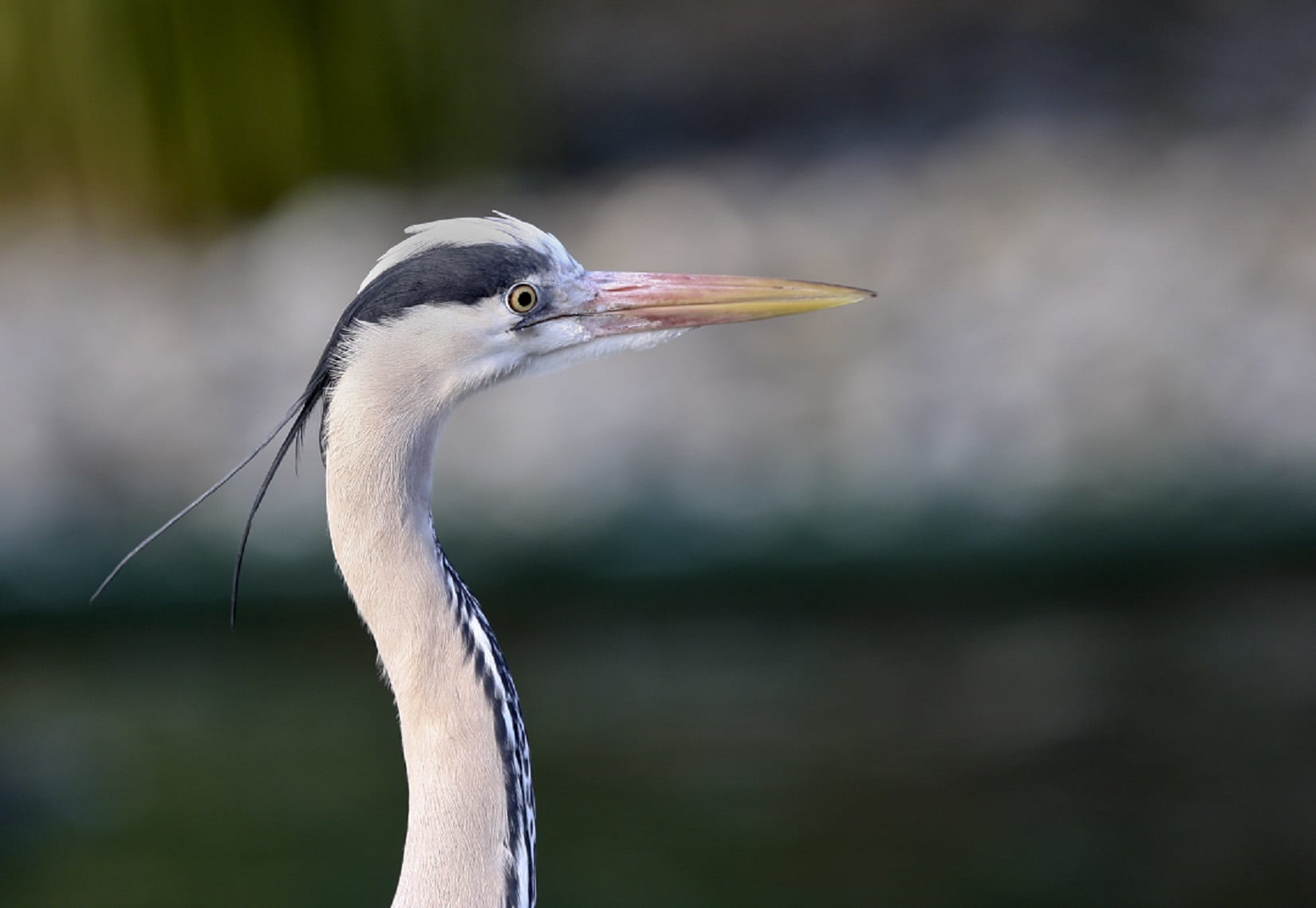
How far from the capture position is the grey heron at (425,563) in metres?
1.09

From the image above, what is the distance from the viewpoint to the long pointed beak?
47.8 inches

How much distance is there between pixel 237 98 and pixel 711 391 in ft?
3.85

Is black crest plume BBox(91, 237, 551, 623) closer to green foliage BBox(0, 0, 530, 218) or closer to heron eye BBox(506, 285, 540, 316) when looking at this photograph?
heron eye BBox(506, 285, 540, 316)

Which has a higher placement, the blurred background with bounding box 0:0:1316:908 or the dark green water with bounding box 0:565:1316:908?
the blurred background with bounding box 0:0:1316:908

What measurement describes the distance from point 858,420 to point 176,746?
152 cm

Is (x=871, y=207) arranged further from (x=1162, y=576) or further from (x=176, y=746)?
(x=176, y=746)

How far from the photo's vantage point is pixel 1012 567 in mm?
3152

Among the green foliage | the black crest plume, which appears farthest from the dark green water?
the black crest plume

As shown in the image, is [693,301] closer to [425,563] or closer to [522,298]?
[522,298]

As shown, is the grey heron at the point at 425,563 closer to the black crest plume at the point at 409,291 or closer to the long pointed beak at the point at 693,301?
the black crest plume at the point at 409,291

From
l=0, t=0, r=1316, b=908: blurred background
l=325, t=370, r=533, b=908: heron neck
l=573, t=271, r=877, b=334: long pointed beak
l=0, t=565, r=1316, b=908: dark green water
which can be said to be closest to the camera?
l=325, t=370, r=533, b=908: heron neck

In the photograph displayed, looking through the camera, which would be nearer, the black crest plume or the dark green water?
the black crest plume

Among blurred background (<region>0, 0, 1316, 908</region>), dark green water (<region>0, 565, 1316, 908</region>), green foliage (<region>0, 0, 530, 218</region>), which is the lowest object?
dark green water (<region>0, 565, 1316, 908</region>)

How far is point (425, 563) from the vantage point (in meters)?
1.10
